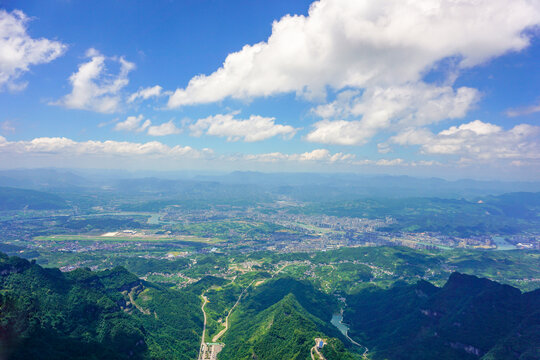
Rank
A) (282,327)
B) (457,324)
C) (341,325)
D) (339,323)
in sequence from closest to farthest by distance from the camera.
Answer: (457,324)
(282,327)
(341,325)
(339,323)

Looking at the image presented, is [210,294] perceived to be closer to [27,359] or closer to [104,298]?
[104,298]

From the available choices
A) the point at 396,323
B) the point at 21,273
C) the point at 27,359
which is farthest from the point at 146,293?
the point at 396,323

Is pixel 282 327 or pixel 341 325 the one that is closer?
pixel 282 327

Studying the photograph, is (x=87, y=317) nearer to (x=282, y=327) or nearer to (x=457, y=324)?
(x=282, y=327)

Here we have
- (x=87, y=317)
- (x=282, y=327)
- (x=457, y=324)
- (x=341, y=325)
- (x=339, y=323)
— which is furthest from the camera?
(x=339, y=323)

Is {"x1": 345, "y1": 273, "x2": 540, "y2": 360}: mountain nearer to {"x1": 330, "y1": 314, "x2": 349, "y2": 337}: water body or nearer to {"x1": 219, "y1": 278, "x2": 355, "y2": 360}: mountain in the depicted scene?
{"x1": 330, "y1": 314, "x2": 349, "y2": 337}: water body

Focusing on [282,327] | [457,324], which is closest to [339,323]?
[282,327]
